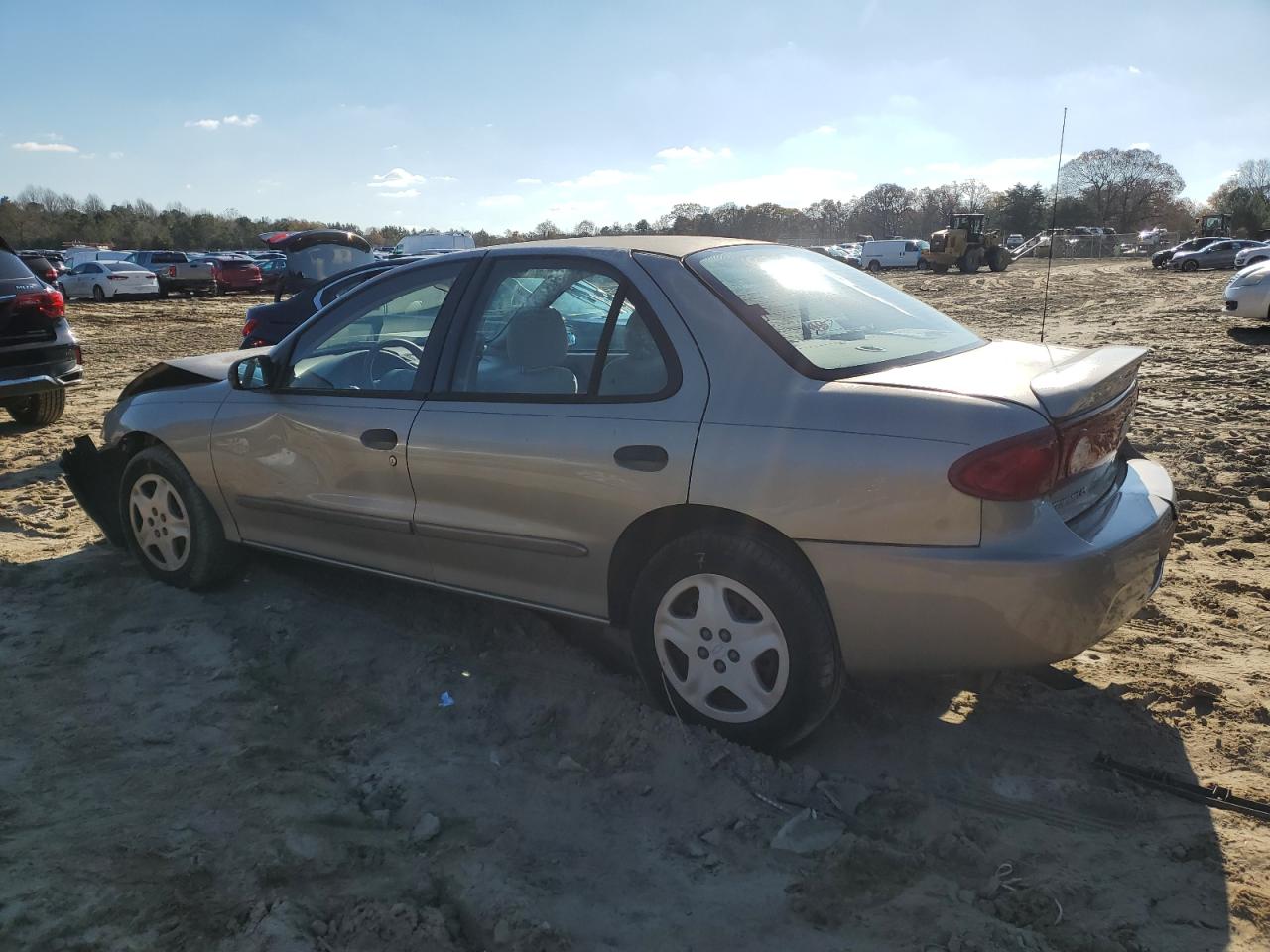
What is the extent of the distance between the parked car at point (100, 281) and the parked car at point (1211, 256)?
127 ft

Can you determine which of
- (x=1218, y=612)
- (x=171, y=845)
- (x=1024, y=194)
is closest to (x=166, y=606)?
(x=171, y=845)

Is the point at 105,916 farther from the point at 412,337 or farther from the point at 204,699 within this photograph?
the point at 412,337

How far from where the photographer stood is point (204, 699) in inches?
138

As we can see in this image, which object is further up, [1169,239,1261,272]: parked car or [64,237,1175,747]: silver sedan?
[1169,239,1261,272]: parked car

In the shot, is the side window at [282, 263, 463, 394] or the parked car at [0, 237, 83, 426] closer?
the side window at [282, 263, 463, 394]

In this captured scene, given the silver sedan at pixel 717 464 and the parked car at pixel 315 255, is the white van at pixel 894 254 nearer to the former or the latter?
the parked car at pixel 315 255

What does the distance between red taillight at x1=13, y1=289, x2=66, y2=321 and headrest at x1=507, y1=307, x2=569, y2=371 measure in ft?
20.8

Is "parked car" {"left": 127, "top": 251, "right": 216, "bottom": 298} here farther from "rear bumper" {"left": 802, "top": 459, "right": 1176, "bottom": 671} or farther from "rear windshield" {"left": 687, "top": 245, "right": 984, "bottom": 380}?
"rear bumper" {"left": 802, "top": 459, "right": 1176, "bottom": 671}

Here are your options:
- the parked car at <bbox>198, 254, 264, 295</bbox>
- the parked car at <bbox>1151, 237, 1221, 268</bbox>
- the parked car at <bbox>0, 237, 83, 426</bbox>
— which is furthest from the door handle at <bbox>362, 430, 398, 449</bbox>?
the parked car at <bbox>1151, 237, 1221, 268</bbox>

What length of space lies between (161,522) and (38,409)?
5464 mm

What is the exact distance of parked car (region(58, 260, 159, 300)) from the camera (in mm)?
27750

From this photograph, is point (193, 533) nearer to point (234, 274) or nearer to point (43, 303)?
point (43, 303)

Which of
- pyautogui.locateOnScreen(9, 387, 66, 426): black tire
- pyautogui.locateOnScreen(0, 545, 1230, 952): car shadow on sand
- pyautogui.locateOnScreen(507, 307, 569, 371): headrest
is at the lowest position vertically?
pyautogui.locateOnScreen(0, 545, 1230, 952): car shadow on sand

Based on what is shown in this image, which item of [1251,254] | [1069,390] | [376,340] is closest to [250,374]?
[376,340]
